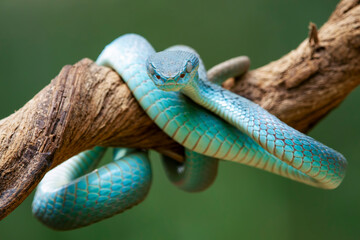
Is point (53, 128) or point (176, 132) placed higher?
point (53, 128)

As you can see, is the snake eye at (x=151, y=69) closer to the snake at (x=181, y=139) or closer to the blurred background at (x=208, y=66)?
the snake at (x=181, y=139)

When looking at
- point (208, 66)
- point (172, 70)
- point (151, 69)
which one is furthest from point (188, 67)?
point (208, 66)

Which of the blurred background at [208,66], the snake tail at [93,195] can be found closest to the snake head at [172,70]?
the snake tail at [93,195]

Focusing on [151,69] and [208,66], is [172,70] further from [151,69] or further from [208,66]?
[208,66]

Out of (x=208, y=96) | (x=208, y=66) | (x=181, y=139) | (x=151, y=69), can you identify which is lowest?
(x=208, y=66)

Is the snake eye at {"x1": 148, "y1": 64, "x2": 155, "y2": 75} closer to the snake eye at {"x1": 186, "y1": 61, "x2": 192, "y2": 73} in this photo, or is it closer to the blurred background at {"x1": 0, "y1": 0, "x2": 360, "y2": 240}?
the snake eye at {"x1": 186, "y1": 61, "x2": 192, "y2": 73}

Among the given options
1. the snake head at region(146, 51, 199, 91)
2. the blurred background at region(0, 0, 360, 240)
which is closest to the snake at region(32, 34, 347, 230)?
the snake head at region(146, 51, 199, 91)

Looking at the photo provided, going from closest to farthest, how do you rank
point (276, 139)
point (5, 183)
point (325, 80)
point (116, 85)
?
point (5, 183) → point (276, 139) → point (116, 85) → point (325, 80)

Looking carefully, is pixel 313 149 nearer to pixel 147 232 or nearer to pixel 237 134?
pixel 237 134

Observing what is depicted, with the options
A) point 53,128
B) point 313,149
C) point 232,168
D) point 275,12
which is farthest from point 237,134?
point 275,12
